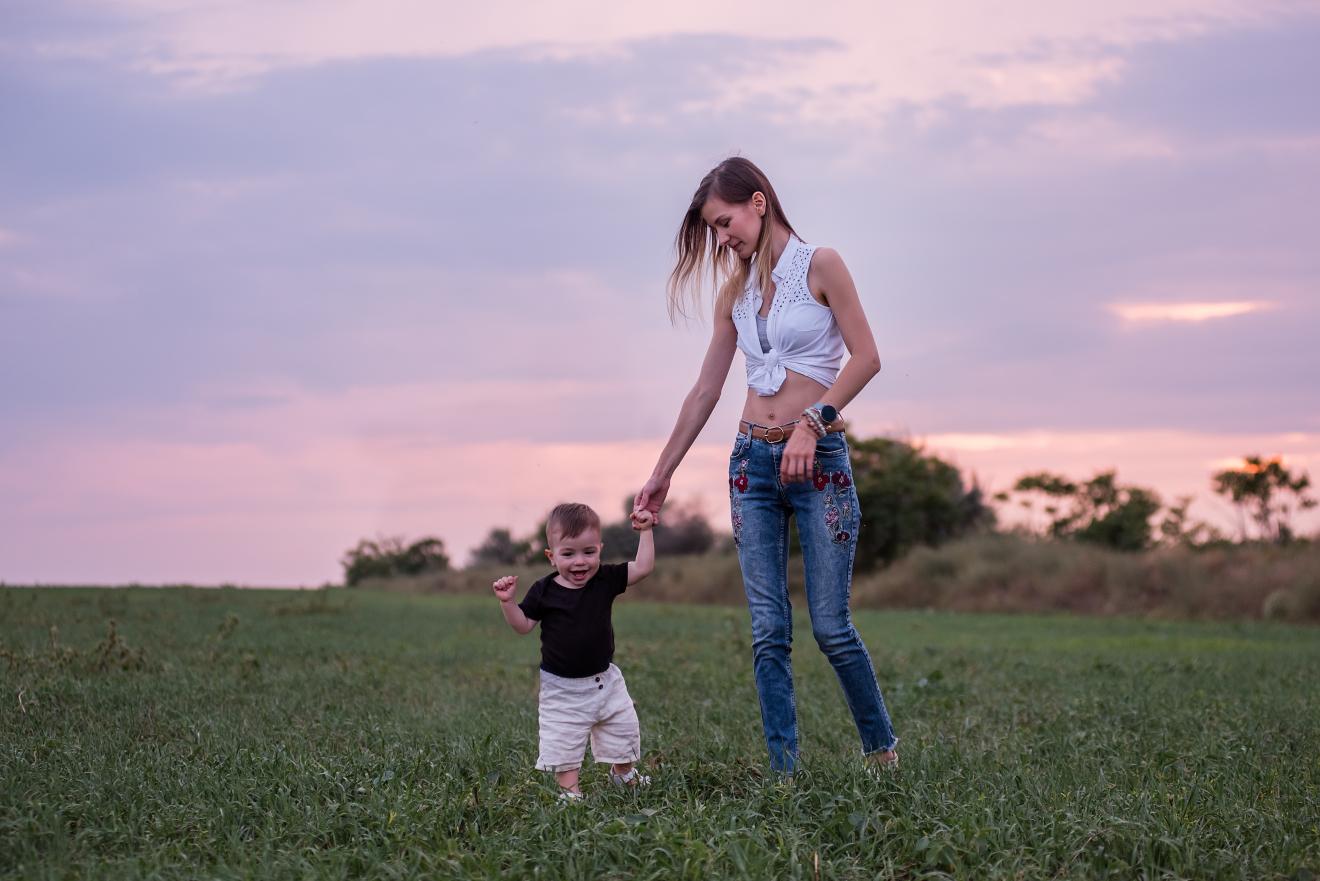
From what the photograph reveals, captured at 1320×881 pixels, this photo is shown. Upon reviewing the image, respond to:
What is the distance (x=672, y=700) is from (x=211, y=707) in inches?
113

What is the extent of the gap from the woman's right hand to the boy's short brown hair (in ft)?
0.68

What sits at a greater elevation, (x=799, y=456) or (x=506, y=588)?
(x=799, y=456)

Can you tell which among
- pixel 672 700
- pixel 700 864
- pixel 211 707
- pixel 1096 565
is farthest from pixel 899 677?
pixel 1096 565

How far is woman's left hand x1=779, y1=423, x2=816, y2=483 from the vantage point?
16.0 ft

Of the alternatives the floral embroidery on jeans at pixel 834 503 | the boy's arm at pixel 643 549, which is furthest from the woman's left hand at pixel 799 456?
the boy's arm at pixel 643 549

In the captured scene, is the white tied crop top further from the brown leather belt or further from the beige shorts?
the beige shorts

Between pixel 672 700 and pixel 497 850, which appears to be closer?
pixel 497 850

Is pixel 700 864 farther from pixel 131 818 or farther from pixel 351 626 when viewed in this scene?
pixel 351 626

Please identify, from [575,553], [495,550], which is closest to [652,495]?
[575,553]

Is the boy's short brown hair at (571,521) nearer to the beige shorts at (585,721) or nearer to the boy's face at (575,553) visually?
the boy's face at (575,553)

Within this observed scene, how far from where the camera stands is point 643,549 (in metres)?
5.23

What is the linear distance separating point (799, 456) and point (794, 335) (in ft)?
1.86

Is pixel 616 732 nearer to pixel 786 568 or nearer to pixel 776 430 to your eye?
pixel 786 568

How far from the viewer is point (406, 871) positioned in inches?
145
